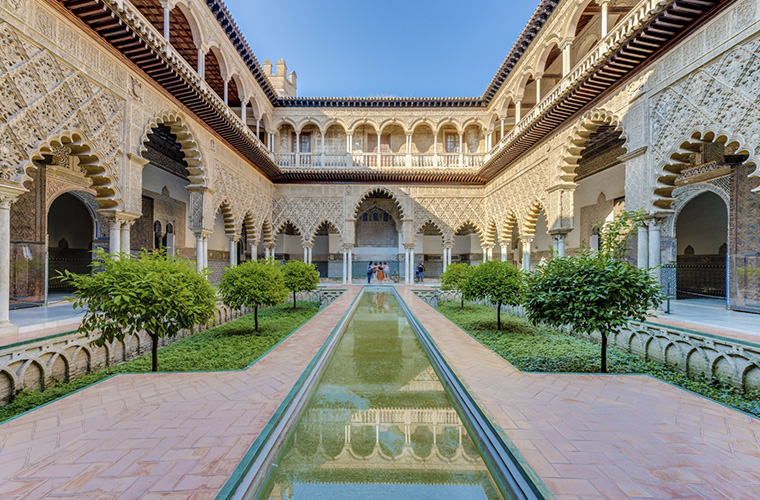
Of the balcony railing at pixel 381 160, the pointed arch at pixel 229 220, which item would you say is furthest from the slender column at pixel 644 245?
the pointed arch at pixel 229 220

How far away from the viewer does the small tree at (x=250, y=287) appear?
6164 mm

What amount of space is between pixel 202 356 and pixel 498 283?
5156 mm

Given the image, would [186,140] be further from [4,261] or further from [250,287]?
[4,261]

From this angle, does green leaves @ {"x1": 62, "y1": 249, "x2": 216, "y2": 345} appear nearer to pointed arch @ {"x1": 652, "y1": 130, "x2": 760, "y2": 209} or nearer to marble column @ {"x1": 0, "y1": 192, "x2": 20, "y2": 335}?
marble column @ {"x1": 0, "y1": 192, "x2": 20, "y2": 335}

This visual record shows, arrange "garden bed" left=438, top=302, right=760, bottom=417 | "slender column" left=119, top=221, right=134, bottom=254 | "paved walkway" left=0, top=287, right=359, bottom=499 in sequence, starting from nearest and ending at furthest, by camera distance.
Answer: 1. "paved walkway" left=0, top=287, right=359, bottom=499
2. "garden bed" left=438, top=302, right=760, bottom=417
3. "slender column" left=119, top=221, right=134, bottom=254

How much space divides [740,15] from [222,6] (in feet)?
34.3

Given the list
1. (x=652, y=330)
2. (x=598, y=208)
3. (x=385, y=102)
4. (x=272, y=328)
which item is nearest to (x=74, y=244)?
(x=272, y=328)

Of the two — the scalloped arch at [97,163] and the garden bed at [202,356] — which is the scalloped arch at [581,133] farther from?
the scalloped arch at [97,163]

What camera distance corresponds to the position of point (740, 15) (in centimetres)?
470

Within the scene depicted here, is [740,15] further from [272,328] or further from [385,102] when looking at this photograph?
[385,102]

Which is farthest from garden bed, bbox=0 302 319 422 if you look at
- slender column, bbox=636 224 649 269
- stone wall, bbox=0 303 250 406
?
slender column, bbox=636 224 649 269

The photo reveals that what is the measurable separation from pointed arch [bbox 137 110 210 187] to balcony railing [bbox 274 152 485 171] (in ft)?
18.9

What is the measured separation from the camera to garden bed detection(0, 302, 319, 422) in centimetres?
348

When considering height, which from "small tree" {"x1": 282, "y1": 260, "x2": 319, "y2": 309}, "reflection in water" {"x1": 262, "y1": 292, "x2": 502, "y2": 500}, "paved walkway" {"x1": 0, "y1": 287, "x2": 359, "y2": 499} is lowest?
"reflection in water" {"x1": 262, "y1": 292, "x2": 502, "y2": 500}
